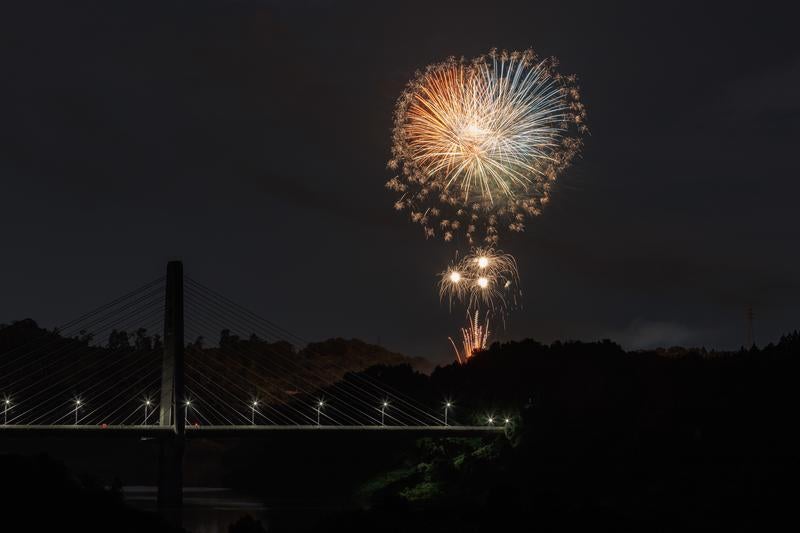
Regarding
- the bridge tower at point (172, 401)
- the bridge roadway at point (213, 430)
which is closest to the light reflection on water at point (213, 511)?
the bridge tower at point (172, 401)

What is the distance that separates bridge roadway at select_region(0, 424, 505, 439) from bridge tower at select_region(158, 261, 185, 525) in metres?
1.31

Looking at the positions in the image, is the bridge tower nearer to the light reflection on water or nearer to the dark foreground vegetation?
the light reflection on water

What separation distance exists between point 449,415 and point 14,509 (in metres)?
89.9

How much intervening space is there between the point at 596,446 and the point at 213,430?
3250 cm

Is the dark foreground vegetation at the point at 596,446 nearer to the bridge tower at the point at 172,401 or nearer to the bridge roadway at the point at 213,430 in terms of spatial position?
the bridge roadway at the point at 213,430

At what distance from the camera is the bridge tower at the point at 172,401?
95375 millimetres

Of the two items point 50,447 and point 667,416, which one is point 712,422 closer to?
point 667,416

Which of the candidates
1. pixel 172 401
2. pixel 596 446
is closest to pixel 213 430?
pixel 172 401

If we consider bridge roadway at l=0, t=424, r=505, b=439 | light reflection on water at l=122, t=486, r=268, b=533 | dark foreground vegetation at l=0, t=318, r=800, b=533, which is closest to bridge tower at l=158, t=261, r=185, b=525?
bridge roadway at l=0, t=424, r=505, b=439

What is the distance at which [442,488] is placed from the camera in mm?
109062

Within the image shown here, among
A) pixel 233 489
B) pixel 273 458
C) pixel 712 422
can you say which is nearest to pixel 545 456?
pixel 712 422

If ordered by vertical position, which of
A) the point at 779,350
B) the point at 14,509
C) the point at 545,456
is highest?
the point at 779,350

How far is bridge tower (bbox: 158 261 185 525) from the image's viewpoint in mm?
95375

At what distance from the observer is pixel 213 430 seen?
9694 centimetres
